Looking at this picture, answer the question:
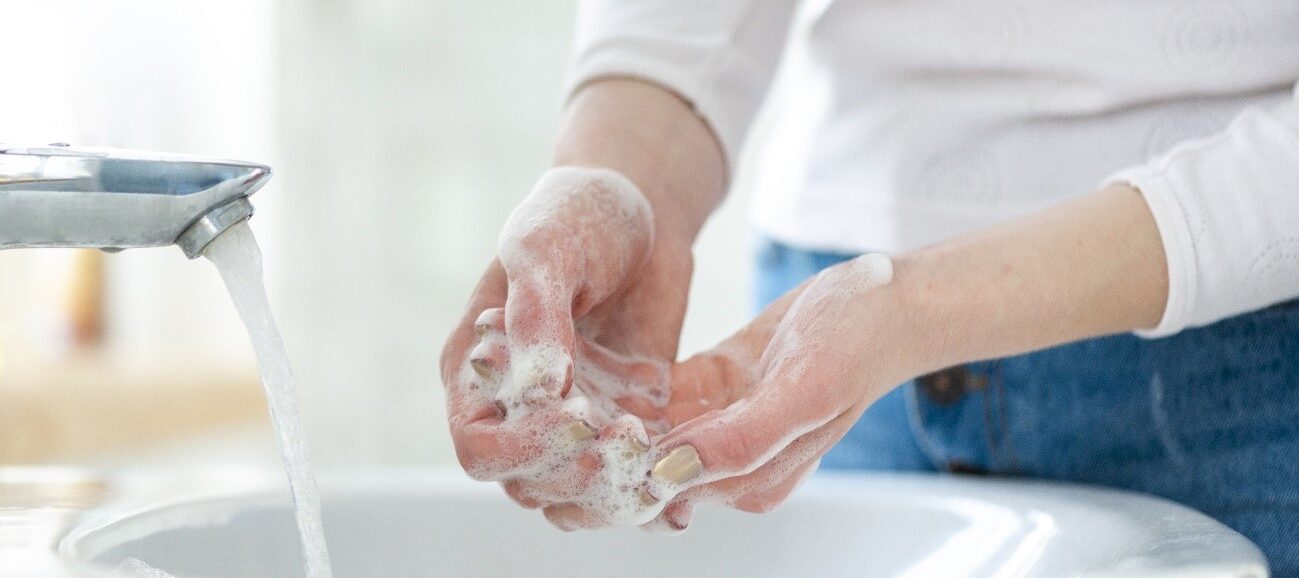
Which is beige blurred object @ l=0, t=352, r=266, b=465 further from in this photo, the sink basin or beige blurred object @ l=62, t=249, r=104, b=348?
the sink basin

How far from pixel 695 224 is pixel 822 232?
0.24 feet

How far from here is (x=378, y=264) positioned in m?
1.75

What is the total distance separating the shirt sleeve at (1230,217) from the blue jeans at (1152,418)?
0.07m

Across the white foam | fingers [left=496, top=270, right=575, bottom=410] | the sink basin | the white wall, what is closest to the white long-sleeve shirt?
the sink basin

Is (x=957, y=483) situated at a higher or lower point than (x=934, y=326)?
lower

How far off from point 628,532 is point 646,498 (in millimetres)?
163

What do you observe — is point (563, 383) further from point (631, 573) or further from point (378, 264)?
point (378, 264)

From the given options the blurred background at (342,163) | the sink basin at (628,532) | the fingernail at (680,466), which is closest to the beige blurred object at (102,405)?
the blurred background at (342,163)

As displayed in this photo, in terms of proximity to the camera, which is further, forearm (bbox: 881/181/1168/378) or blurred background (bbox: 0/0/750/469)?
blurred background (bbox: 0/0/750/469)

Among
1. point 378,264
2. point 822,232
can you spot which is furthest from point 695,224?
point 378,264

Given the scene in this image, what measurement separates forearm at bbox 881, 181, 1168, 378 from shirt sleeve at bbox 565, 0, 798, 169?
0.63 feet

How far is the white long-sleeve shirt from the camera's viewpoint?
0.46 m

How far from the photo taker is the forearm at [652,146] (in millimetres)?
571

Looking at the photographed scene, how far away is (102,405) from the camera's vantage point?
4.86 feet
